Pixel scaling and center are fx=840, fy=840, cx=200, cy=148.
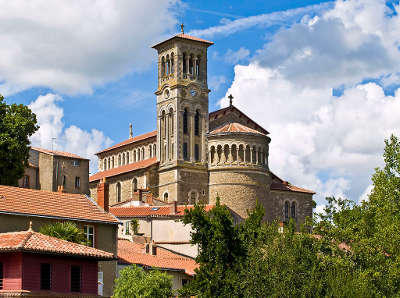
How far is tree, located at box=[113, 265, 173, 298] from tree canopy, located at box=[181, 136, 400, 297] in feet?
4.07

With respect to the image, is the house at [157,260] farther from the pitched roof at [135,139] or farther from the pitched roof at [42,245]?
the pitched roof at [135,139]

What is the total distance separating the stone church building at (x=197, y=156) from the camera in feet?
280

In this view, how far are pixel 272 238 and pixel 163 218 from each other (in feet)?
75.8

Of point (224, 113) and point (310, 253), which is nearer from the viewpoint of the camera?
point (310, 253)

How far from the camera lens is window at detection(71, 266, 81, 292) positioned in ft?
127

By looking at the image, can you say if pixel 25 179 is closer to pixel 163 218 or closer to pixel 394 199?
pixel 163 218

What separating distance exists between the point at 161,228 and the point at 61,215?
2453cm

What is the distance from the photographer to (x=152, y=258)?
54062 mm

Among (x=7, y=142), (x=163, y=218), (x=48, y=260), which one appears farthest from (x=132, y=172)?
(x=48, y=260)

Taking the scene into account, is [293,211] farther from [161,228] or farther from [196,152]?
[161,228]

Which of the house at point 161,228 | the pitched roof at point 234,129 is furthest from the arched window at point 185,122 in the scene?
the house at point 161,228

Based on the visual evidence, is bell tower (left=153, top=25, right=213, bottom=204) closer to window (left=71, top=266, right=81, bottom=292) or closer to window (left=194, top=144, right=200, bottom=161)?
window (left=194, top=144, right=200, bottom=161)

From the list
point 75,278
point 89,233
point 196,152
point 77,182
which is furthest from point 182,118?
point 75,278

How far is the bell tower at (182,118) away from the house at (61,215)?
1553 inches
